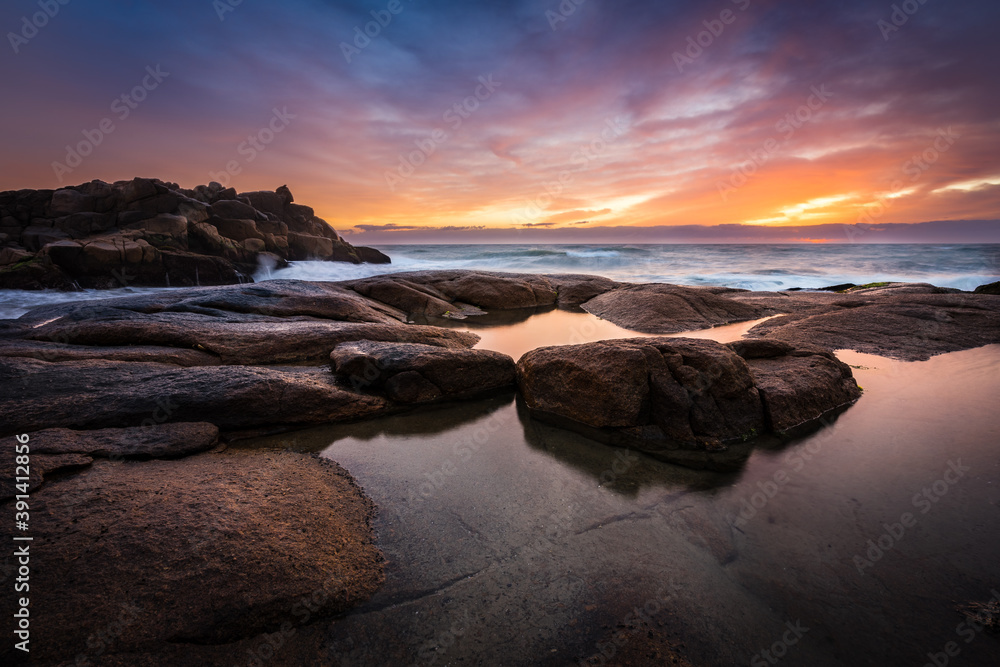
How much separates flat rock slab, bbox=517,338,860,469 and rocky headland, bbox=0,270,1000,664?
2cm

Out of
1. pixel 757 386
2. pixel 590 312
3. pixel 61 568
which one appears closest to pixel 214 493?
pixel 61 568

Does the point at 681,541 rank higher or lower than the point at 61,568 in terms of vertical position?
lower

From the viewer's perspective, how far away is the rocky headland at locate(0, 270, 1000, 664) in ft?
7.53

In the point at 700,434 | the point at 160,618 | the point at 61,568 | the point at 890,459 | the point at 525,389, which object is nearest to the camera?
the point at 160,618

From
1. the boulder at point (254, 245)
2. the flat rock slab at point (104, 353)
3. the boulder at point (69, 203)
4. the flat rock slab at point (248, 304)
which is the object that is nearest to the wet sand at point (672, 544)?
the flat rock slab at point (104, 353)

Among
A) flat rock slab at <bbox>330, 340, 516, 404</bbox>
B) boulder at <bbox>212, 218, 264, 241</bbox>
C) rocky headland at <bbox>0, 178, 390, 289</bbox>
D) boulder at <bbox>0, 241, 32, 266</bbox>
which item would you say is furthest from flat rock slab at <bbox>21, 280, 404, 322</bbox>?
boulder at <bbox>212, 218, 264, 241</bbox>

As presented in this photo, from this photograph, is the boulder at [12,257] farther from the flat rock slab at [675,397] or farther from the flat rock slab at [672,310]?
the flat rock slab at [675,397]

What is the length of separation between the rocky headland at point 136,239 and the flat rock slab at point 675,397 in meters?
21.7

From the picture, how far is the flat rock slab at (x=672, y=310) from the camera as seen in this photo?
10.4 meters

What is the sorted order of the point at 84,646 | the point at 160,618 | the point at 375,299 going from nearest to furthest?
the point at 84,646
the point at 160,618
the point at 375,299

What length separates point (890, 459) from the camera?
410 centimetres

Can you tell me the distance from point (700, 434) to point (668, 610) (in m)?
2.48

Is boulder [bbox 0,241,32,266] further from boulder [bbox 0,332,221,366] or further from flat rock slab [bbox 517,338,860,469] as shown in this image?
flat rock slab [bbox 517,338,860,469]

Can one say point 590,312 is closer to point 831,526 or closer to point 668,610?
point 831,526
